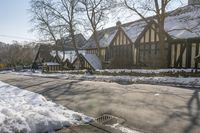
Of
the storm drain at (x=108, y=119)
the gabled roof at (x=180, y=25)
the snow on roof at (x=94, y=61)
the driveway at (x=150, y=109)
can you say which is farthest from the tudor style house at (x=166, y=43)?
the storm drain at (x=108, y=119)

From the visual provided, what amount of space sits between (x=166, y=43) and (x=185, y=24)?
8.95 ft

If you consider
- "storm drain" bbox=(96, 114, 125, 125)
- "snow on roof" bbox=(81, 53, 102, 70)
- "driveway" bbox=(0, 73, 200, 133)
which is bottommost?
"storm drain" bbox=(96, 114, 125, 125)

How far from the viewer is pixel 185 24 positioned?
24.5m

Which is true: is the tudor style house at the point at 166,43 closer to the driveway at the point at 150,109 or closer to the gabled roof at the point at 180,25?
the gabled roof at the point at 180,25

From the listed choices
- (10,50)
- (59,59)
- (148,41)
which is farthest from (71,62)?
(10,50)

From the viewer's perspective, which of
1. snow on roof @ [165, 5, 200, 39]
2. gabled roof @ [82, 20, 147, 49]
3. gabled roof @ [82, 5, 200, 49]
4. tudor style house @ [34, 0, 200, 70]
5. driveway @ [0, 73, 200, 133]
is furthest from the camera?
gabled roof @ [82, 20, 147, 49]

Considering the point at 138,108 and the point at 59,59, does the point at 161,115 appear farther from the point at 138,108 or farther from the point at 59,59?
the point at 59,59

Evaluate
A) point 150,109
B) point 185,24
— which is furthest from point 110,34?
point 150,109

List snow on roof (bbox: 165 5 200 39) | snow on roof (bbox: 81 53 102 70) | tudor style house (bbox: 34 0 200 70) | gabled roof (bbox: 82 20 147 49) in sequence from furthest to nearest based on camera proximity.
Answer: snow on roof (bbox: 81 53 102 70), gabled roof (bbox: 82 20 147 49), tudor style house (bbox: 34 0 200 70), snow on roof (bbox: 165 5 200 39)

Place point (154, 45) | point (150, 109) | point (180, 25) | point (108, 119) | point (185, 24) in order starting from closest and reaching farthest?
point (108, 119)
point (150, 109)
point (185, 24)
point (180, 25)
point (154, 45)

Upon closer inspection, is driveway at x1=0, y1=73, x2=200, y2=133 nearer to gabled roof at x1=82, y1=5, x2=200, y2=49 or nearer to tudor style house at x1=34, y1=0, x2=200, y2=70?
tudor style house at x1=34, y1=0, x2=200, y2=70

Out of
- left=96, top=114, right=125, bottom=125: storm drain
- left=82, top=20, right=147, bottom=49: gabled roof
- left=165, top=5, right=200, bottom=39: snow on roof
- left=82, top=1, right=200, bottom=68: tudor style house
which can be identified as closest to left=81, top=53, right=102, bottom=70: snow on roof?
left=82, top=1, right=200, bottom=68: tudor style house

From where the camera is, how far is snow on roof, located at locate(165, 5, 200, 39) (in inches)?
821

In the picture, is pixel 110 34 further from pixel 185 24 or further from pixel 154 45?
pixel 185 24
